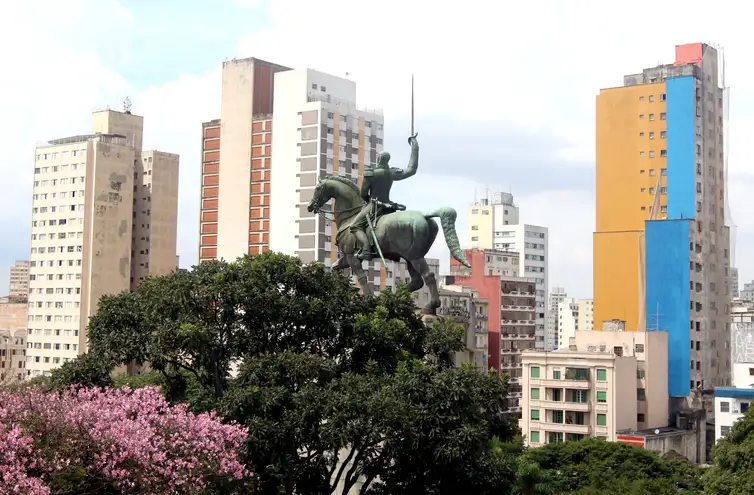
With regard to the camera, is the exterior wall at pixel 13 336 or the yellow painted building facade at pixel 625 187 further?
the exterior wall at pixel 13 336

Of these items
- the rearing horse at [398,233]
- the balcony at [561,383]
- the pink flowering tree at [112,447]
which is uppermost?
the rearing horse at [398,233]

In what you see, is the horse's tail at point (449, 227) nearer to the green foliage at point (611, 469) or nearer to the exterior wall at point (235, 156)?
the green foliage at point (611, 469)

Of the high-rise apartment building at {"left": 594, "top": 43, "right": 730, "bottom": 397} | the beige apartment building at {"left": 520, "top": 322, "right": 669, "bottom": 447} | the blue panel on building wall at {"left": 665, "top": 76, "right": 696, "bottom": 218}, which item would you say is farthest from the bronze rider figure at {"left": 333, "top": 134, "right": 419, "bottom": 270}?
the blue panel on building wall at {"left": 665, "top": 76, "right": 696, "bottom": 218}

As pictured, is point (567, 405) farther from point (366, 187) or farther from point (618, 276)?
point (366, 187)

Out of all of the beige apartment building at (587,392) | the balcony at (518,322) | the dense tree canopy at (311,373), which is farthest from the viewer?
the balcony at (518,322)

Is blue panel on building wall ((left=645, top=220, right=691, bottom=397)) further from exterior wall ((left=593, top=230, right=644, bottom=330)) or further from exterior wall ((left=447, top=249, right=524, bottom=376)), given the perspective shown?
exterior wall ((left=447, top=249, right=524, bottom=376))

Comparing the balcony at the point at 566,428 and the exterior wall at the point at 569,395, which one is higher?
the exterior wall at the point at 569,395

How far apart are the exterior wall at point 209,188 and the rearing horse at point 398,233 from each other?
260 ft

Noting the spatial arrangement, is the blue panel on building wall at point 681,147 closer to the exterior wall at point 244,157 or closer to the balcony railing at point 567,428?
the balcony railing at point 567,428

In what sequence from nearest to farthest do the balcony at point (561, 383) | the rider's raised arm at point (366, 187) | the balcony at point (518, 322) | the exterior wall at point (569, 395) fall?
1. the rider's raised arm at point (366, 187)
2. the exterior wall at point (569, 395)
3. the balcony at point (561, 383)
4. the balcony at point (518, 322)

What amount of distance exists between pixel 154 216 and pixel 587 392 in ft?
196

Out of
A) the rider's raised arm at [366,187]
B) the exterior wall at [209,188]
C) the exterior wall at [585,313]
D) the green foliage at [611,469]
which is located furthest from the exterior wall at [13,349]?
the exterior wall at [585,313]

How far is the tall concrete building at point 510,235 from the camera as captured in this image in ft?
575

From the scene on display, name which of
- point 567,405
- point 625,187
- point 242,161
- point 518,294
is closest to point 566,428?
point 567,405
